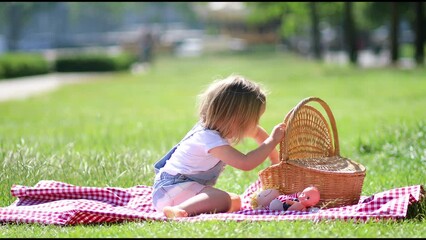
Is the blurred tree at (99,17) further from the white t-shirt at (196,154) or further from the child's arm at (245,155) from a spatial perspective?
the child's arm at (245,155)

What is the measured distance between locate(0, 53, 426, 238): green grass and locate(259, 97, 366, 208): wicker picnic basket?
0.34m

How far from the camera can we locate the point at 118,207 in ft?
18.9

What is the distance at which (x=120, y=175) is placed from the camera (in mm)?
6641

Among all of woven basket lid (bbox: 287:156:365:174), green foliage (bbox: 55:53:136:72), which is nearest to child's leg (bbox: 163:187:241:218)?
woven basket lid (bbox: 287:156:365:174)

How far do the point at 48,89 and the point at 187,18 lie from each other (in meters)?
55.2

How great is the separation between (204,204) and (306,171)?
2.22 feet

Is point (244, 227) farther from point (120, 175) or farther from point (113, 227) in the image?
point (120, 175)

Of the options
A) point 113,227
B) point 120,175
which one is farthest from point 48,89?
point 113,227

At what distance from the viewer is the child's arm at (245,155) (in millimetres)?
5449

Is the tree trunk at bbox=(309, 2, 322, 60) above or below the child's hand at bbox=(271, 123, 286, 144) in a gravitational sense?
below

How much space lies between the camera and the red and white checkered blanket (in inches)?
203

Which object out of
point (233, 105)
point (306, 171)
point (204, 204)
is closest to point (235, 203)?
point (204, 204)

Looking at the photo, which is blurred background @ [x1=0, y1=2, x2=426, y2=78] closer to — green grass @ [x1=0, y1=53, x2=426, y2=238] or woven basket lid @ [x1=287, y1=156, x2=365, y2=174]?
green grass @ [x1=0, y1=53, x2=426, y2=238]

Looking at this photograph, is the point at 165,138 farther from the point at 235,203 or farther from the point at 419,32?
the point at 419,32
